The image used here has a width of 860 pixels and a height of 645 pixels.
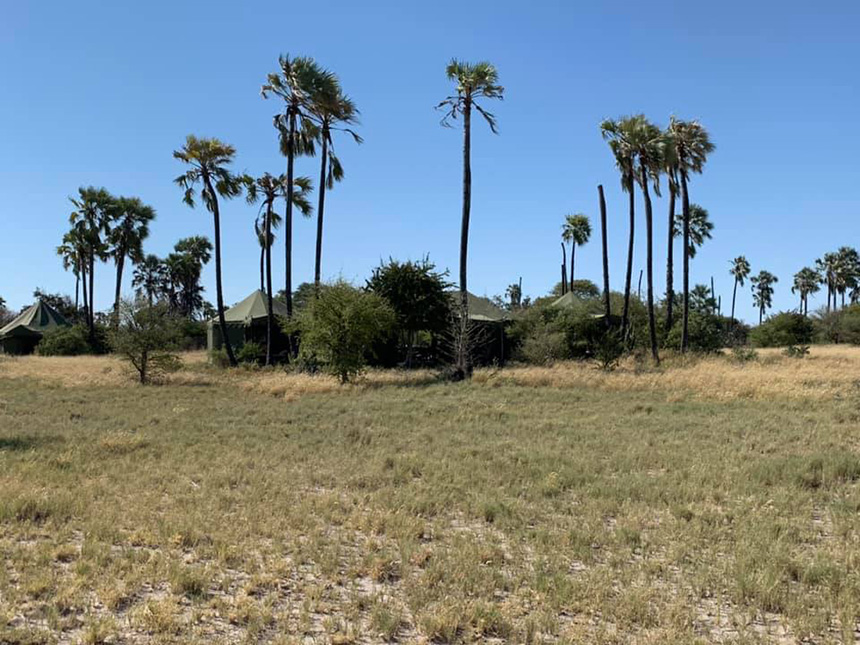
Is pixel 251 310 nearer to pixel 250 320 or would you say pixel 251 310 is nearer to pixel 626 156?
pixel 250 320

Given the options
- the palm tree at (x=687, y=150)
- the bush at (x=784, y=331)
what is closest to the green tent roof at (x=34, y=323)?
the palm tree at (x=687, y=150)

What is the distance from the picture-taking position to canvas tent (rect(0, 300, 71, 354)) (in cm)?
4447

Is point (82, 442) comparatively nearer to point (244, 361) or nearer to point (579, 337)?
point (244, 361)

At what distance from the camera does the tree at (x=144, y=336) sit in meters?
23.5

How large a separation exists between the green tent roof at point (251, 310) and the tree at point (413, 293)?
10.7 metres

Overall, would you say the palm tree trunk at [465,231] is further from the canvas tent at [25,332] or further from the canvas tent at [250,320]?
the canvas tent at [25,332]

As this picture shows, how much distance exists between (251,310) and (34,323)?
873 inches

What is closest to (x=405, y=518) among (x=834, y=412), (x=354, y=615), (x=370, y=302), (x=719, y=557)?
(x=354, y=615)

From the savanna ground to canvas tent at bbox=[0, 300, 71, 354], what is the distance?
36565 mm

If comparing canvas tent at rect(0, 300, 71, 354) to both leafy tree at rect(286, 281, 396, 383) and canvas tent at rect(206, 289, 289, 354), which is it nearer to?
canvas tent at rect(206, 289, 289, 354)

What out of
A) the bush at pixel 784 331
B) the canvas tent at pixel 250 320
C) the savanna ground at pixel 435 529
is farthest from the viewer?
the bush at pixel 784 331

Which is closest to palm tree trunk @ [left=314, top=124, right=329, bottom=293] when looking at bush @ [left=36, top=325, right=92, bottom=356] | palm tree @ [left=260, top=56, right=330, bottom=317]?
palm tree @ [left=260, top=56, right=330, bottom=317]

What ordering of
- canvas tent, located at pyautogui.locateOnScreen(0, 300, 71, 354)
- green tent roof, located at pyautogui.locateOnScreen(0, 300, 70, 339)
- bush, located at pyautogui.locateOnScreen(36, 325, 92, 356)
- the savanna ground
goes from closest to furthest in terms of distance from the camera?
the savanna ground, bush, located at pyautogui.locateOnScreen(36, 325, 92, 356), canvas tent, located at pyautogui.locateOnScreen(0, 300, 71, 354), green tent roof, located at pyautogui.locateOnScreen(0, 300, 70, 339)

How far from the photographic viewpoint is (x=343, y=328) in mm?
21531
